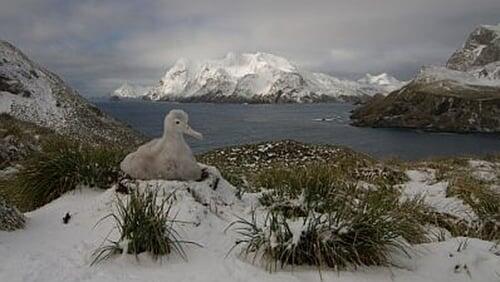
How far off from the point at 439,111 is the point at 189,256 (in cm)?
10317

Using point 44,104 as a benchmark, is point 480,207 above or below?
below

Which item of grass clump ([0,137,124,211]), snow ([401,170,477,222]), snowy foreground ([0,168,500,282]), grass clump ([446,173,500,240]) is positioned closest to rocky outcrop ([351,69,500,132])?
snow ([401,170,477,222])

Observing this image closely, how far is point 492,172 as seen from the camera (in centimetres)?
1672

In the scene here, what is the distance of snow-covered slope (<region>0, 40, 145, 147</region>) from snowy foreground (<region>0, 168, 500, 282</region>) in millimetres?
22600

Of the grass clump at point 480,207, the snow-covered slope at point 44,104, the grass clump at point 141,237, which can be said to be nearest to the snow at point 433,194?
the grass clump at point 480,207

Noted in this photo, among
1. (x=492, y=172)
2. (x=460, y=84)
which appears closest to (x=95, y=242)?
(x=492, y=172)

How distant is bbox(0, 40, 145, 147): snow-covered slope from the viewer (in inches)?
1231

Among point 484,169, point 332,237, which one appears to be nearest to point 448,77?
point 484,169

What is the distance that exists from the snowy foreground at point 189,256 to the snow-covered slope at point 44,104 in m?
22.6

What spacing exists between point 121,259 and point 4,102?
30.0 metres

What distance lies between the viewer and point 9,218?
6609 millimetres

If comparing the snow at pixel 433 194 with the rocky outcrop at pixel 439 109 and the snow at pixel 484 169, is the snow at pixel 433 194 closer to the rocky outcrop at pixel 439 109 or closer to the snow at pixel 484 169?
the snow at pixel 484 169

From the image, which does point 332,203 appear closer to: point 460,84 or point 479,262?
point 479,262

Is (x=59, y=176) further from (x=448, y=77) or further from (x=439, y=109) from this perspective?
(x=448, y=77)
